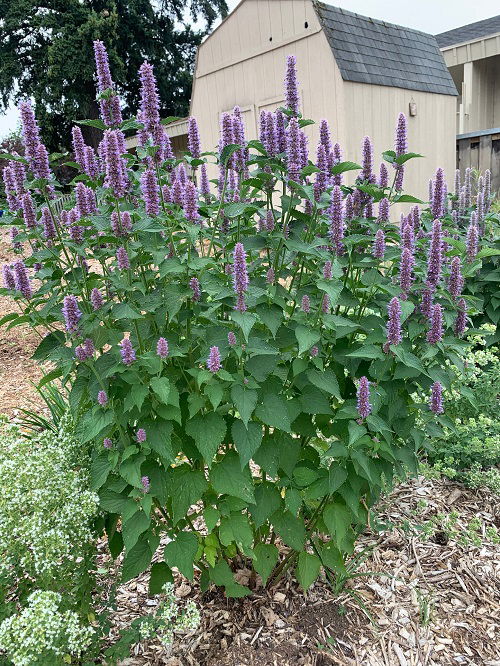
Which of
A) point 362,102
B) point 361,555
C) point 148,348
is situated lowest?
point 361,555

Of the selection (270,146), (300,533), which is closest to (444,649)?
(300,533)

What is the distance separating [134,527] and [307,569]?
0.76 m

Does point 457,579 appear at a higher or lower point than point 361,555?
lower

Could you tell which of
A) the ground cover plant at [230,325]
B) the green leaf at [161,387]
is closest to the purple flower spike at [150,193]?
the ground cover plant at [230,325]

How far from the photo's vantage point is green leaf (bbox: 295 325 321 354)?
5.70 feet

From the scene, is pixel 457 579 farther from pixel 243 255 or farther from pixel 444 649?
pixel 243 255

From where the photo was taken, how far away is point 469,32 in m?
13.0

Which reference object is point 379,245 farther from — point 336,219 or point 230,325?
point 230,325

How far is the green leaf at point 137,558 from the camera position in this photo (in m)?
2.08

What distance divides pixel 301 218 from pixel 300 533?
3.97 ft

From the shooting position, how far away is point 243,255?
1.74 metres

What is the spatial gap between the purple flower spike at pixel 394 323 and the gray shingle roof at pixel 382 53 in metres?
6.23

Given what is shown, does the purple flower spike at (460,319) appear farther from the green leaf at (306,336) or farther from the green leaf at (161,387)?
the green leaf at (161,387)

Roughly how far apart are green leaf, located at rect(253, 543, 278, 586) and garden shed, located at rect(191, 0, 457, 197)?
20.2 ft
